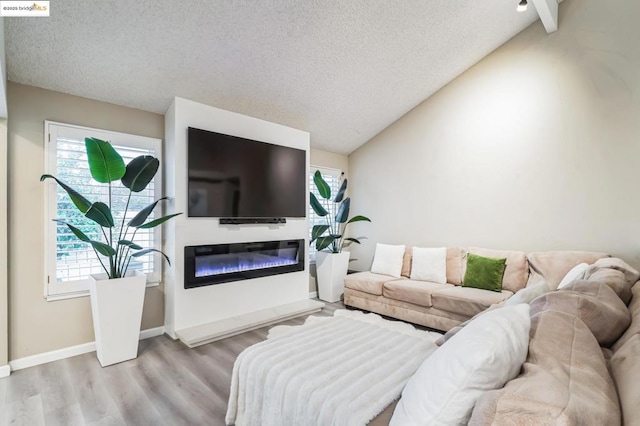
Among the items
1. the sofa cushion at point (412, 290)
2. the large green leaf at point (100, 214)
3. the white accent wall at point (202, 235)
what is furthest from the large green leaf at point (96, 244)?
the sofa cushion at point (412, 290)

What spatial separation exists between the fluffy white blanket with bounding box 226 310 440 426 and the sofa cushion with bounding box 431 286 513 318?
5.36 ft

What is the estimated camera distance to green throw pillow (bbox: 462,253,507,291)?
3520mm

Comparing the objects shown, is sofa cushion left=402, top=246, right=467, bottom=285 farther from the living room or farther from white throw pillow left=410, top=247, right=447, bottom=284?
the living room

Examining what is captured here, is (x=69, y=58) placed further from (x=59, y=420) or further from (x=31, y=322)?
(x=59, y=420)

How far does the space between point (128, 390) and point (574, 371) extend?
2.84m

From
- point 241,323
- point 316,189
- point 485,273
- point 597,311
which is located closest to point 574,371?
point 597,311

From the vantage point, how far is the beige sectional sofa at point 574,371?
2.45 feet

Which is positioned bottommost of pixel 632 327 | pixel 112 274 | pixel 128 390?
pixel 128 390

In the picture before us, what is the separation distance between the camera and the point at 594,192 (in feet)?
10.9

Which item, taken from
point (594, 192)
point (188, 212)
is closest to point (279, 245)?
point (188, 212)

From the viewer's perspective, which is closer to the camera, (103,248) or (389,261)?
(103,248)

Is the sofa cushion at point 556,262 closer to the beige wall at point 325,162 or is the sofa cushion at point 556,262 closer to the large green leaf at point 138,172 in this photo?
the beige wall at point 325,162

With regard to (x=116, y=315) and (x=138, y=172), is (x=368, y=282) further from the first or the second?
(x=138, y=172)

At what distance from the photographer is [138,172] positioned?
291 cm
